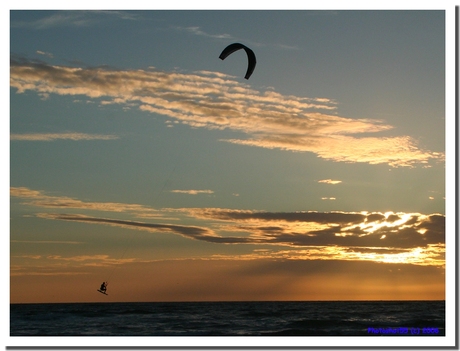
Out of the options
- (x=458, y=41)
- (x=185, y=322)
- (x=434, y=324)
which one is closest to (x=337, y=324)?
(x=434, y=324)

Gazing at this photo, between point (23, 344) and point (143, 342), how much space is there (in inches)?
119

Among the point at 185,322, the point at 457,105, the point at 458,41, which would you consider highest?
the point at 458,41

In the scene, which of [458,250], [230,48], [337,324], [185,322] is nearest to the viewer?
[458,250]

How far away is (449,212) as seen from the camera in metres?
15.1

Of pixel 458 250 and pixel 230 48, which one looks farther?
pixel 230 48

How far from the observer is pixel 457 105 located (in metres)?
15.4
